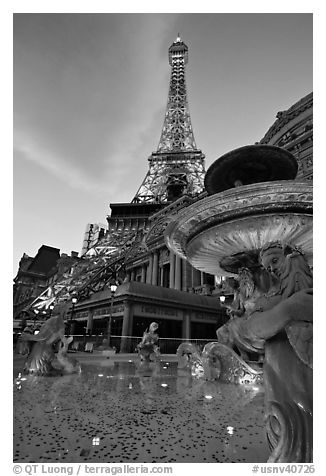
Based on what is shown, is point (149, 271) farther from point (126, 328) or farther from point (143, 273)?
point (126, 328)

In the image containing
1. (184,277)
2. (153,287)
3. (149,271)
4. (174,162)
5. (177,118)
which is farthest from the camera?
(177,118)

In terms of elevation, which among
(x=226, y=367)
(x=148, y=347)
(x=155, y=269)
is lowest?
(x=148, y=347)

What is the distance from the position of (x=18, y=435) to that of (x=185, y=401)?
245 cm

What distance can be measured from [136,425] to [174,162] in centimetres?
5932

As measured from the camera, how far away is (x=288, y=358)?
5.24ft

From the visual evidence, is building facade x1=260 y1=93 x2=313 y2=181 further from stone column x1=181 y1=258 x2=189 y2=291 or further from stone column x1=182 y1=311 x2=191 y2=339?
stone column x1=181 y1=258 x2=189 y2=291

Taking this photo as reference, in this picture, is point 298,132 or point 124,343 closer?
point 124,343

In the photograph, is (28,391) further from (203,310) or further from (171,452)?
(203,310)

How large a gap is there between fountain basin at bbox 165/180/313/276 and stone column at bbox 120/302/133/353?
33.0 feet

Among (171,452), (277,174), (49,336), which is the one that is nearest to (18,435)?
(171,452)

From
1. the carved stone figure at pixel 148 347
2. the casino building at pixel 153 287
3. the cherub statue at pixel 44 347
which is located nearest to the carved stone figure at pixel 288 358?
the casino building at pixel 153 287

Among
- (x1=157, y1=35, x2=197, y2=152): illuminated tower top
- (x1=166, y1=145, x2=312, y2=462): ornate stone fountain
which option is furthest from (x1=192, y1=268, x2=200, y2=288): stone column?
(x1=157, y1=35, x2=197, y2=152): illuminated tower top

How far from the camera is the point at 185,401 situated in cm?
410

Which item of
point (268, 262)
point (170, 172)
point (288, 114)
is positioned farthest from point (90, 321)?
point (170, 172)
